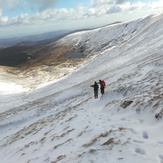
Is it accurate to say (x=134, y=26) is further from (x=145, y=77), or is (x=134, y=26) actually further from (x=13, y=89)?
(x=145, y=77)

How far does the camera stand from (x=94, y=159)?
391 inches

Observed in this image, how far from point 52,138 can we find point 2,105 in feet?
108

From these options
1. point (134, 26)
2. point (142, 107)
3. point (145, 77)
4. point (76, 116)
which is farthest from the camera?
point (134, 26)

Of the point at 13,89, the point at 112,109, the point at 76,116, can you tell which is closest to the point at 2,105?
the point at 13,89

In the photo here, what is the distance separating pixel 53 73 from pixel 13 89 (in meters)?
28.6

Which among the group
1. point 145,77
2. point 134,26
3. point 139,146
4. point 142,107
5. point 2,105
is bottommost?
point 2,105

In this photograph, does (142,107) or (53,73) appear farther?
(53,73)

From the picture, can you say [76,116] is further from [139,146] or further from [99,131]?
[139,146]

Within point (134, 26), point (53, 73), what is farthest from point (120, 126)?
point (134, 26)

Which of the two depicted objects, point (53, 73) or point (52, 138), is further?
point (53, 73)

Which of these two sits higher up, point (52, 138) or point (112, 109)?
point (112, 109)

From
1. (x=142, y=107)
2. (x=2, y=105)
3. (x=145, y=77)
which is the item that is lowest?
(x=2, y=105)

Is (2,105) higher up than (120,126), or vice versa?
(120,126)

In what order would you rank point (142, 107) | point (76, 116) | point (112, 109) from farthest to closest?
point (76, 116) < point (112, 109) < point (142, 107)
